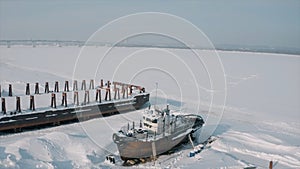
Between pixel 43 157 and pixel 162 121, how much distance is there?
19.1ft

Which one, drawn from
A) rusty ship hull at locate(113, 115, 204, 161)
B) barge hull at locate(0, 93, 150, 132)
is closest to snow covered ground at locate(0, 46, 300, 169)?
rusty ship hull at locate(113, 115, 204, 161)

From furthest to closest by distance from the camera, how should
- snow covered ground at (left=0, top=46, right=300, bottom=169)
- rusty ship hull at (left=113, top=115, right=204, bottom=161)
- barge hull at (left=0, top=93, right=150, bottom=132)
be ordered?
barge hull at (left=0, top=93, right=150, bottom=132), rusty ship hull at (left=113, top=115, right=204, bottom=161), snow covered ground at (left=0, top=46, right=300, bottom=169)

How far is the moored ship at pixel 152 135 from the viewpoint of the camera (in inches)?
575

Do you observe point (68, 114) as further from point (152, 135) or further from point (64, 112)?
point (152, 135)

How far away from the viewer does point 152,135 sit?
618 inches

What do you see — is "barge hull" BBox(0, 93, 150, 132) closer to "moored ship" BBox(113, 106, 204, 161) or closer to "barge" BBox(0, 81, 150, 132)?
"barge" BBox(0, 81, 150, 132)

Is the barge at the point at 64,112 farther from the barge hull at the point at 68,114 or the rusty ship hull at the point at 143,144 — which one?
the rusty ship hull at the point at 143,144

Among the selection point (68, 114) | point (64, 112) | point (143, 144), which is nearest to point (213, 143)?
point (143, 144)

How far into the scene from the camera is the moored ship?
1462 cm

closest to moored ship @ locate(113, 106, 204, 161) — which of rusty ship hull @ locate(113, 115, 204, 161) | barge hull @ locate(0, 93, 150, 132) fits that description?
rusty ship hull @ locate(113, 115, 204, 161)

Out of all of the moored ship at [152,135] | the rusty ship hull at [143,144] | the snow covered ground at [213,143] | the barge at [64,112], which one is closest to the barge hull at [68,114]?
the barge at [64,112]

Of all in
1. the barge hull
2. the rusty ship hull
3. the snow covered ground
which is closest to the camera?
the snow covered ground

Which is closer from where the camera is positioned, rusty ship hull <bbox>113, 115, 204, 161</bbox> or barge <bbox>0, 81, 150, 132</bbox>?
rusty ship hull <bbox>113, 115, 204, 161</bbox>

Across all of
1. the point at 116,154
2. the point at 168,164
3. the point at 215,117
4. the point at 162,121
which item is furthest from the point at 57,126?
the point at 215,117
